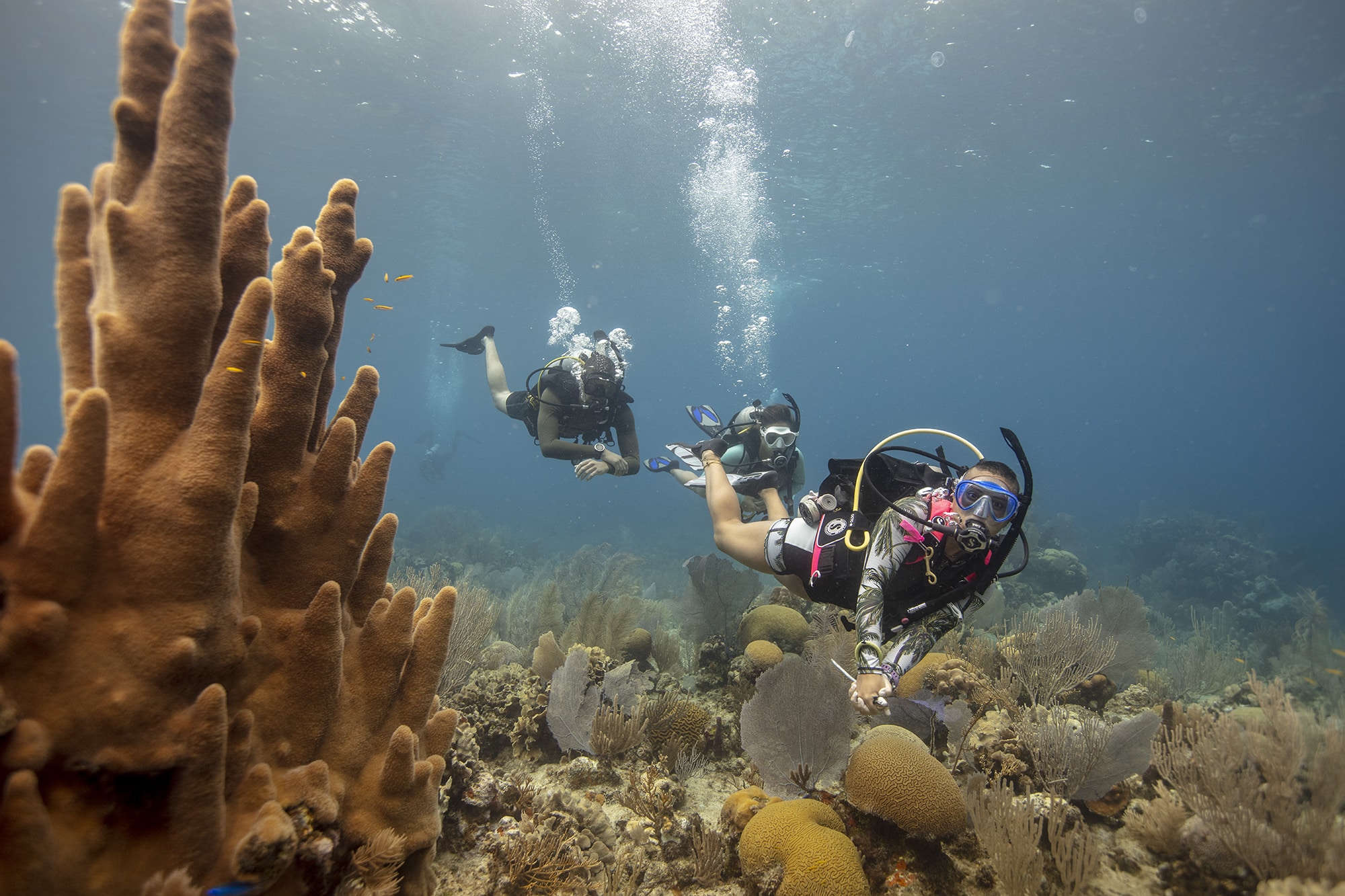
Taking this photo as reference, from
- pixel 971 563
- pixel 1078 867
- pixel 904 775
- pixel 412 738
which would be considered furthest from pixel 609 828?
pixel 971 563

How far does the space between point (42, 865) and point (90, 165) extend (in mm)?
37221

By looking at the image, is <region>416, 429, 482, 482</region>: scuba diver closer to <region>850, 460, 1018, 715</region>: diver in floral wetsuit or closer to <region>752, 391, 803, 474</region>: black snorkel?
<region>752, 391, 803, 474</region>: black snorkel

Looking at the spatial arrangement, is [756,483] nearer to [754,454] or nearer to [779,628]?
[754,454]

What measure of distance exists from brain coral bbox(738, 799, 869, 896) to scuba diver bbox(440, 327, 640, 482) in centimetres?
472

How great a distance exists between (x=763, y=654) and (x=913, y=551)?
2.34 meters

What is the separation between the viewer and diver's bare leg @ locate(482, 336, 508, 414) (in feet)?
32.8

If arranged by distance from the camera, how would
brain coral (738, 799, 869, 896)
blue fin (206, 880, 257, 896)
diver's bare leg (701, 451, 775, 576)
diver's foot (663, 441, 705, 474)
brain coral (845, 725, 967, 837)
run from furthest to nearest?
diver's foot (663, 441, 705, 474), diver's bare leg (701, 451, 775, 576), brain coral (845, 725, 967, 837), brain coral (738, 799, 869, 896), blue fin (206, 880, 257, 896)

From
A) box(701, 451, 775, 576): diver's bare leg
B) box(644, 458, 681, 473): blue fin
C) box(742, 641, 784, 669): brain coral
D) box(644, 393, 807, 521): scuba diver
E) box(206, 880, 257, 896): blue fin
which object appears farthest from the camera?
box(644, 458, 681, 473): blue fin

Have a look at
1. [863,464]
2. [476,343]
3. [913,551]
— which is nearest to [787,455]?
[863,464]

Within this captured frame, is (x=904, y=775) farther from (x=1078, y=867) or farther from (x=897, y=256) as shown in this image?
(x=897, y=256)

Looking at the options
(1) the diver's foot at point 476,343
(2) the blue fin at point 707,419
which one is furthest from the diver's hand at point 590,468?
(1) the diver's foot at point 476,343

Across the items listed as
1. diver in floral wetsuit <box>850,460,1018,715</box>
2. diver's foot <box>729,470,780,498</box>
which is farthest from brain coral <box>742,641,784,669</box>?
diver in floral wetsuit <box>850,460,1018,715</box>

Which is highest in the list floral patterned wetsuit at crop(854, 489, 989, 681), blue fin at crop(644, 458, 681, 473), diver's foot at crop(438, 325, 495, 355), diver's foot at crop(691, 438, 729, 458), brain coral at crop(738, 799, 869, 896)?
diver's foot at crop(438, 325, 495, 355)

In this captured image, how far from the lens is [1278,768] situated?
136 inches
